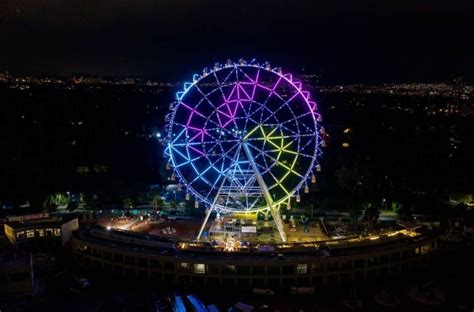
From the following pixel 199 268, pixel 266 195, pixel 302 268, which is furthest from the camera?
pixel 266 195

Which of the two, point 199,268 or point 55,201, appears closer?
point 199,268

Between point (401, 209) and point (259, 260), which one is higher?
point (401, 209)

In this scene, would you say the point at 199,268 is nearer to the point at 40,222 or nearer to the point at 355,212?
the point at 40,222

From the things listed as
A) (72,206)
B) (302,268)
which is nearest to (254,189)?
(302,268)

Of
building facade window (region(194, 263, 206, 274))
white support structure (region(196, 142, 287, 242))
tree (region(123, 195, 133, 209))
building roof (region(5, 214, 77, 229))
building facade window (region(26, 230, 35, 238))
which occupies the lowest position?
building facade window (region(194, 263, 206, 274))

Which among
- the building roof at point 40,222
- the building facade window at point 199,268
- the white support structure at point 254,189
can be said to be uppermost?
→ the white support structure at point 254,189

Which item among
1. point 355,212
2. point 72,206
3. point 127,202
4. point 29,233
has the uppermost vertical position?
point 127,202

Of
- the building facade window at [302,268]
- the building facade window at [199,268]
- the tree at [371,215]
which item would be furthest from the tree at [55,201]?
the tree at [371,215]

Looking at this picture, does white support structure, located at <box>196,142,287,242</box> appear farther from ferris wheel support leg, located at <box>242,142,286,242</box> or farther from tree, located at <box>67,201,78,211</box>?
tree, located at <box>67,201,78,211</box>

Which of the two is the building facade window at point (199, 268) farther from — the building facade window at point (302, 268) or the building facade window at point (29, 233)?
the building facade window at point (29, 233)

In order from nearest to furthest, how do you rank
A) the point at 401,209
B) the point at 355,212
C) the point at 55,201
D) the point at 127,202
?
the point at 355,212 < the point at 401,209 < the point at 127,202 < the point at 55,201

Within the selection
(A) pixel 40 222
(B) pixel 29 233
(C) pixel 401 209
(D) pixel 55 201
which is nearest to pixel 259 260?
(A) pixel 40 222

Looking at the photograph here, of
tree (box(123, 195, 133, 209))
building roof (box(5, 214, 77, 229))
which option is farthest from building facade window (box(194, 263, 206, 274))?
tree (box(123, 195, 133, 209))
